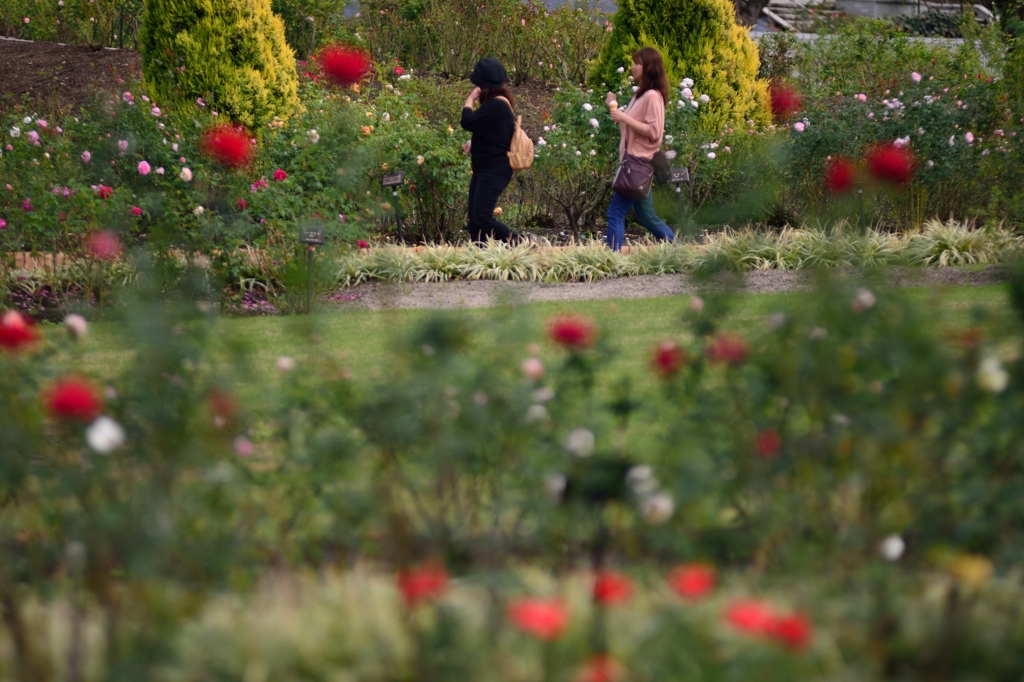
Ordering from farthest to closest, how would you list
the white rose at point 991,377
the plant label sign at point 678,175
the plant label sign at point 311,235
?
the plant label sign at point 678,175
the plant label sign at point 311,235
the white rose at point 991,377

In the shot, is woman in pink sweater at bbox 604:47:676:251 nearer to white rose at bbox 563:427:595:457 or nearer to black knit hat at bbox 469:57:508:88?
black knit hat at bbox 469:57:508:88

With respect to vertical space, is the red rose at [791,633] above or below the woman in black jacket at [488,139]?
above

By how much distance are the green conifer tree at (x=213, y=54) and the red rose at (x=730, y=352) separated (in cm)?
809

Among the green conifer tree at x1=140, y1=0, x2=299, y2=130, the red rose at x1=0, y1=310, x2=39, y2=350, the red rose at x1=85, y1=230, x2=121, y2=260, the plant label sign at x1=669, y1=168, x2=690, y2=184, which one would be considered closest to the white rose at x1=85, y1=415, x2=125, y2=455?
the red rose at x1=0, y1=310, x2=39, y2=350

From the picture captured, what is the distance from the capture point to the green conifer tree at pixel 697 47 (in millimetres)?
10359

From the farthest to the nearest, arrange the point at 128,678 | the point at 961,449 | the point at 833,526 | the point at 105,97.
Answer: the point at 105,97, the point at 961,449, the point at 833,526, the point at 128,678

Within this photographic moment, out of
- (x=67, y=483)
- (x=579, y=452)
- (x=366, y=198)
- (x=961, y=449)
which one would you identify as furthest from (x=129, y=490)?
(x=366, y=198)

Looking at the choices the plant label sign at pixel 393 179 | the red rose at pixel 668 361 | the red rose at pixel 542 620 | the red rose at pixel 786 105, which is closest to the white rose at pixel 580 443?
the red rose at pixel 668 361

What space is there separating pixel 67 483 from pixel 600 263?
228 inches

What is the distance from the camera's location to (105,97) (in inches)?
361

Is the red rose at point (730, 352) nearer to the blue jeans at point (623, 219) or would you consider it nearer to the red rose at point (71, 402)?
the red rose at point (71, 402)

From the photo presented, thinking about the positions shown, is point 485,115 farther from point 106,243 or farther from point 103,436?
point 103,436

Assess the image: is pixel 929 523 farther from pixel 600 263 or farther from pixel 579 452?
pixel 600 263

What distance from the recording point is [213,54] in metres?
9.71
